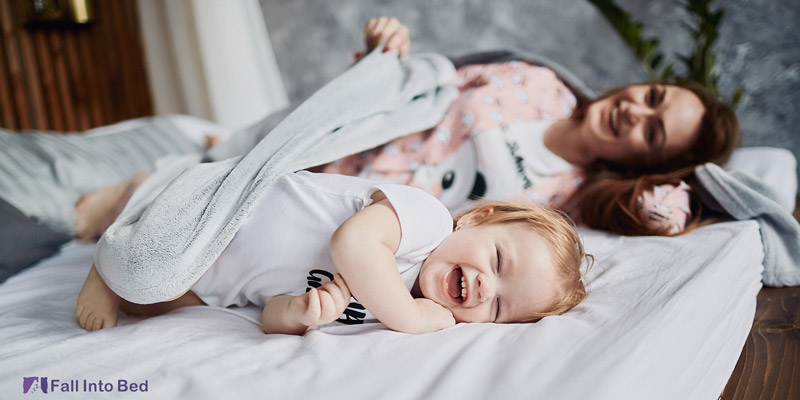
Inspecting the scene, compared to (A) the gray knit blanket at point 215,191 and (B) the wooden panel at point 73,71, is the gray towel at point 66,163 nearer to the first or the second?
(A) the gray knit blanket at point 215,191

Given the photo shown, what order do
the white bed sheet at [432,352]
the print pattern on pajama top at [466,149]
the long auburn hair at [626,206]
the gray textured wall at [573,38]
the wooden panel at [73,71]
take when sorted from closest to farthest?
the white bed sheet at [432,352] → the long auburn hair at [626,206] → the print pattern on pajama top at [466,149] → the gray textured wall at [573,38] → the wooden panel at [73,71]

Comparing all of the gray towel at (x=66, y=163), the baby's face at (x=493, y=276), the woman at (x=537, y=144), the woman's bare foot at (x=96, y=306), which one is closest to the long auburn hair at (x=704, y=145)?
the woman at (x=537, y=144)

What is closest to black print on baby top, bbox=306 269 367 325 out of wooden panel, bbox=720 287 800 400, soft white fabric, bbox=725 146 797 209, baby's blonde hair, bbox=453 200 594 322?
baby's blonde hair, bbox=453 200 594 322

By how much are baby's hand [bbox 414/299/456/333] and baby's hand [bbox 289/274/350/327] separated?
11 centimetres

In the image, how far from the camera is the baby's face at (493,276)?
74 centimetres

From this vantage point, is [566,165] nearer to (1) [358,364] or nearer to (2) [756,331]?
(2) [756,331]

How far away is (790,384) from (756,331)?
6.5 inches

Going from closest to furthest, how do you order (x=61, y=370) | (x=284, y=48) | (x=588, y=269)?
(x=61, y=370)
(x=588, y=269)
(x=284, y=48)

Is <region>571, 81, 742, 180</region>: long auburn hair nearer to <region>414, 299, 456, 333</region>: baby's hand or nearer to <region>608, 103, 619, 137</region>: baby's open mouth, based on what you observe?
<region>608, 103, 619, 137</region>: baby's open mouth

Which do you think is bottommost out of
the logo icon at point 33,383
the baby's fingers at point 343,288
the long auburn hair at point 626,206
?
the long auburn hair at point 626,206

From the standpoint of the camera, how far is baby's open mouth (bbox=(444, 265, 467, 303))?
29.9 inches

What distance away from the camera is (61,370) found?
58 centimetres

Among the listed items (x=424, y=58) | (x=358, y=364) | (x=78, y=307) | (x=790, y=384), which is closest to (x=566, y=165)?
(x=424, y=58)

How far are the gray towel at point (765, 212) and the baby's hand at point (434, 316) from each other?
715 mm
